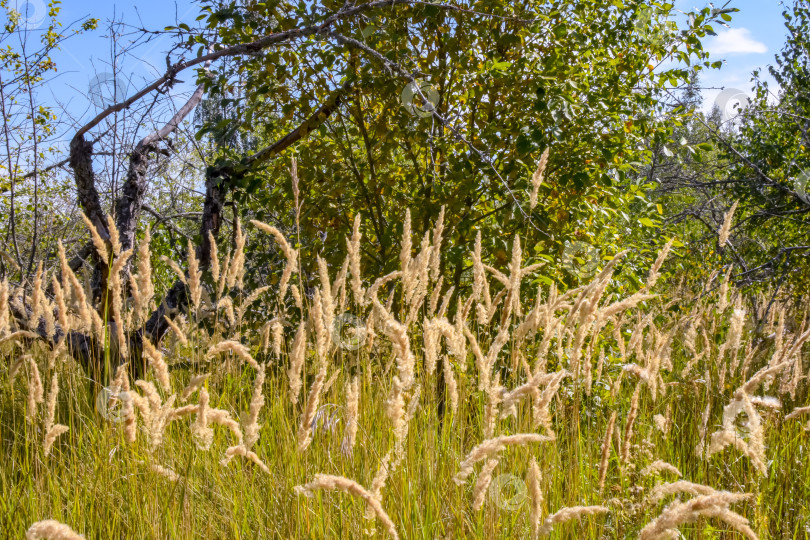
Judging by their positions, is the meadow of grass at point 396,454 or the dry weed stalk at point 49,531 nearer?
the dry weed stalk at point 49,531

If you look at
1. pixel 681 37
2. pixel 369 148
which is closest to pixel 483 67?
pixel 369 148

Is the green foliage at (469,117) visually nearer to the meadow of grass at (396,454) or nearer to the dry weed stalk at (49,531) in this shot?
the meadow of grass at (396,454)

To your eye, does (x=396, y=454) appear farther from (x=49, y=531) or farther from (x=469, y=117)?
(x=469, y=117)

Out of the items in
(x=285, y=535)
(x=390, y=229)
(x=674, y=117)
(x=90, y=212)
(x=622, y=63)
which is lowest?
(x=285, y=535)

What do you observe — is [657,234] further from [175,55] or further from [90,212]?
[90,212]

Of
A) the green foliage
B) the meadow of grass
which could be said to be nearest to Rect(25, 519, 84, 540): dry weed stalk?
the meadow of grass

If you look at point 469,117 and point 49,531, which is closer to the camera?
point 49,531

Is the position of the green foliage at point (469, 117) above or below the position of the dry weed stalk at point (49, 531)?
above

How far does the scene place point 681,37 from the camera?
3.56 meters

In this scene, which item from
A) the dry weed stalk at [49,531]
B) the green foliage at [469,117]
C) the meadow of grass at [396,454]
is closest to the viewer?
the dry weed stalk at [49,531]

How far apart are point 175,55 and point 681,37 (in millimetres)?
2740

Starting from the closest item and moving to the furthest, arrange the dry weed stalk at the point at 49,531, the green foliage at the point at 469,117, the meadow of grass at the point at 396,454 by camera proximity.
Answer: the dry weed stalk at the point at 49,531, the meadow of grass at the point at 396,454, the green foliage at the point at 469,117

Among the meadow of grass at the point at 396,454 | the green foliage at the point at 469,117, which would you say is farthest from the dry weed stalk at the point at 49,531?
the green foliage at the point at 469,117

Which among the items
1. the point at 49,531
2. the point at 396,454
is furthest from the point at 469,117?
the point at 49,531
